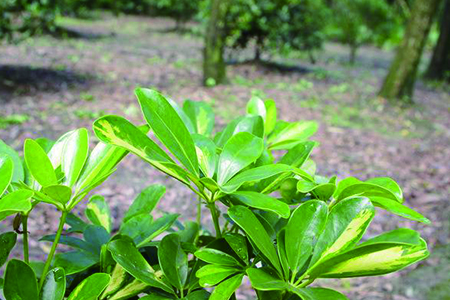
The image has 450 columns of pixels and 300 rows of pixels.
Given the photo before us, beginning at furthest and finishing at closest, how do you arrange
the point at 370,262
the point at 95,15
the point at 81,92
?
the point at 95,15, the point at 81,92, the point at 370,262

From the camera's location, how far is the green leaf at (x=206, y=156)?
0.68 m

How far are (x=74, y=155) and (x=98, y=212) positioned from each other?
25cm

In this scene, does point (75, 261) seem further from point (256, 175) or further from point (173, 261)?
point (256, 175)

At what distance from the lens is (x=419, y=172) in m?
3.80

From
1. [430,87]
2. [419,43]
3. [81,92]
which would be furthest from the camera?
[430,87]

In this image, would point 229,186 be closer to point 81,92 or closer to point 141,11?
point 81,92

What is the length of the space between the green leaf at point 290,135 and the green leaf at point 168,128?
32 centimetres

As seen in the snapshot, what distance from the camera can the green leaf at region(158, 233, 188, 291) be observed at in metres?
0.68

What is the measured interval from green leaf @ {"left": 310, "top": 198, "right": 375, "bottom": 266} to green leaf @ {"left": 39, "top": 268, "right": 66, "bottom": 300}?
336 millimetres

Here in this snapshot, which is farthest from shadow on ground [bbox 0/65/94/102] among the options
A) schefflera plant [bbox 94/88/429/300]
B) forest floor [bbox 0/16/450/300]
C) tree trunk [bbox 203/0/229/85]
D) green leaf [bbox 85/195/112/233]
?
schefflera plant [bbox 94/88/429/300]

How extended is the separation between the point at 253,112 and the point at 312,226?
0.38m

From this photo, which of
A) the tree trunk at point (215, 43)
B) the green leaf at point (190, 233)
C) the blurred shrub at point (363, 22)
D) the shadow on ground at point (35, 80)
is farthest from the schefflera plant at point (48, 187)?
the blurred shrub at point (363, 22)

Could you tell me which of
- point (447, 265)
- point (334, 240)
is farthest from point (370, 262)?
point (447, 265)

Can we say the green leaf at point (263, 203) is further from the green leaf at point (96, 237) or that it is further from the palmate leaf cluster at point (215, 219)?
the green leaf at point (96, 237)
